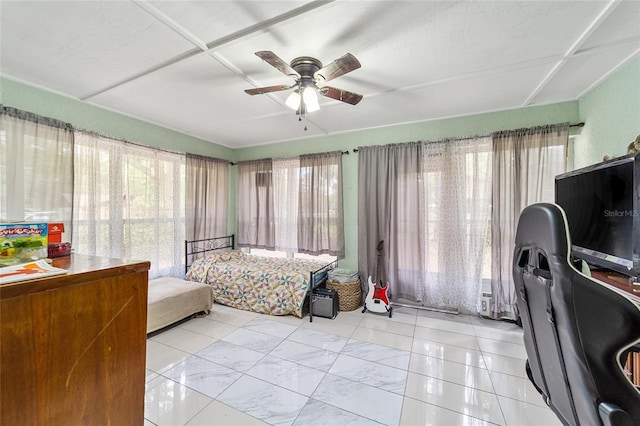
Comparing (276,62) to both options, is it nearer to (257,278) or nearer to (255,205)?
(257,278)

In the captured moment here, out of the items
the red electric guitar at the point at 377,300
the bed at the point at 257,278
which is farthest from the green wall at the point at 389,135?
the bed at the point at 257,278

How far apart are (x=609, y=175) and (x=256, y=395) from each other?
287 cm

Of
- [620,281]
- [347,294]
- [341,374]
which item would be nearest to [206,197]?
[347,294]

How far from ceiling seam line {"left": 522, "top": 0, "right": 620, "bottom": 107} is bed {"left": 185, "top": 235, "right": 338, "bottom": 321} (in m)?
3.07

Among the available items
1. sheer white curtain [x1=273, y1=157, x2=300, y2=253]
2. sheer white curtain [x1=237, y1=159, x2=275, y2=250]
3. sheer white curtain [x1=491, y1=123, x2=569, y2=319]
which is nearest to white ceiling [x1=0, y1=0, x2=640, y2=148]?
sheer white curtain [x1=491, y1=123, x2=569, y2=319]

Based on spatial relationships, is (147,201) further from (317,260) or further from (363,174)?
A: (363,174)

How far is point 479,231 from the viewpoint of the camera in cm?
314

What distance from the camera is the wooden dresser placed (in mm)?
610

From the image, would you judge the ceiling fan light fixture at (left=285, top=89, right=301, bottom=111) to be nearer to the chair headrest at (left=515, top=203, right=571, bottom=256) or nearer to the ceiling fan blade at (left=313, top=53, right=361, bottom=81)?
the ceiling fan blade at (left=313, top=53, right=361, bottom=81)

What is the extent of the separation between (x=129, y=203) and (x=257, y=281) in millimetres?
1921

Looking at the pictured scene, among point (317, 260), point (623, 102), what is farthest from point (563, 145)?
point (317, 260)

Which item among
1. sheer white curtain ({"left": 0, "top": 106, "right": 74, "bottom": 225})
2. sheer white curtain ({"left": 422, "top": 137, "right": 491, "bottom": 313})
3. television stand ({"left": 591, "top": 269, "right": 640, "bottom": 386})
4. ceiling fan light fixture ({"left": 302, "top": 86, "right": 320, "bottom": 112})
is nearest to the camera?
television stand ({"left": 591, "top": 269, "right": 640, "bottom": 386})

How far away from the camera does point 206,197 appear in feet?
14.0

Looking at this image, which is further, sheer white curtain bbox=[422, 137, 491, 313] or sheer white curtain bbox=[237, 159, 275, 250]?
sheer white curtain bbox=[237, 159, 275, 250]
